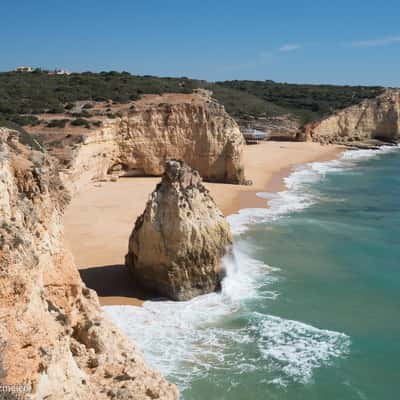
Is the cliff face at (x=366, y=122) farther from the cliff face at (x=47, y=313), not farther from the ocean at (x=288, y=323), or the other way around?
the cliff face at (x=47, y=313)

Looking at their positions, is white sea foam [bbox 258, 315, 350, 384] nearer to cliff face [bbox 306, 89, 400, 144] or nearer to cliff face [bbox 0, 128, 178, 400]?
cliff face [bbox 0, 128, 178, 400]

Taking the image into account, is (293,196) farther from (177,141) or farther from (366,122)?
(366,122)

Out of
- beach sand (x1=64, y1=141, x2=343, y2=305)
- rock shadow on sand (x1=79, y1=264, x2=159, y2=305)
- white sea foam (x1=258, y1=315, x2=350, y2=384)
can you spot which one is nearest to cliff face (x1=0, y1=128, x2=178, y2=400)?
beach sand (x1=64, y1=141, x2=343, y2=305)

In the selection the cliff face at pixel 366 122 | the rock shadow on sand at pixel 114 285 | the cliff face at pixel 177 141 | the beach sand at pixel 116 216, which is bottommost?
the rock shadow on sand at pixel 114 285

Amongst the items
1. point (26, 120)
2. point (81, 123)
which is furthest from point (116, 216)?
point (26, 120)

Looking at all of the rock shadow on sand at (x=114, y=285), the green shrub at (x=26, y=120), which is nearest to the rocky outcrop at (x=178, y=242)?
the rock shadow on sand at (x=114, y=285)

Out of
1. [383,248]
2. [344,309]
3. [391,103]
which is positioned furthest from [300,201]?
[391,103]

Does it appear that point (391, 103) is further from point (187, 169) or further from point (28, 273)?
point (28, 273)
